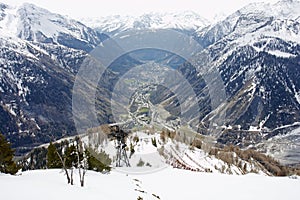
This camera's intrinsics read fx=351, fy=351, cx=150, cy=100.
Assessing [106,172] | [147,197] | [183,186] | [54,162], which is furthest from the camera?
[54,162]

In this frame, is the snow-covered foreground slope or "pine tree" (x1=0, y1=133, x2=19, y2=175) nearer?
the snow-covered foreground slope

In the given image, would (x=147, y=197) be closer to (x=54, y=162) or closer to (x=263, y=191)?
(x=263, y=191)

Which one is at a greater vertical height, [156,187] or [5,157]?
[5,157]

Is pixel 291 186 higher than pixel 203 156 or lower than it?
higher

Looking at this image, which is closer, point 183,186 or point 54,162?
point 183,186

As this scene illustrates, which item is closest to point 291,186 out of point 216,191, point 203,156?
point 216,191

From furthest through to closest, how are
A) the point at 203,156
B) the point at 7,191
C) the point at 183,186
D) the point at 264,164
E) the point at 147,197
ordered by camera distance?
1. the point at 264,164
2. the point at 203,156
3. the point at 183,186
4. the point at 147,197
5. the point at 7,191

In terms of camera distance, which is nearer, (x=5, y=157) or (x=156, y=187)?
(x=156, y=187)

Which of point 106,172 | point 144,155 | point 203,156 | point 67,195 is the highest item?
point 67,195
